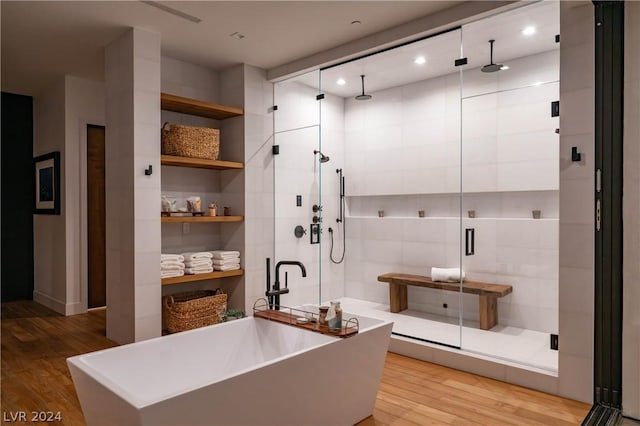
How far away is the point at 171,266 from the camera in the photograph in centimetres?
395

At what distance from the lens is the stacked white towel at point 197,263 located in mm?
4129

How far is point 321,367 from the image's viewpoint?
6.90 feet

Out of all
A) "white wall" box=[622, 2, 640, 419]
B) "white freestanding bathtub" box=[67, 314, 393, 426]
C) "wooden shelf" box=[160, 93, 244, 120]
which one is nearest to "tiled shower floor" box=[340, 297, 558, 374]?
"white wall" box=[622, 2, 640, 419]

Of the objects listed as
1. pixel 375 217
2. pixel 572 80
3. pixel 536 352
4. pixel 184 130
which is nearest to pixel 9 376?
pixel 184 130

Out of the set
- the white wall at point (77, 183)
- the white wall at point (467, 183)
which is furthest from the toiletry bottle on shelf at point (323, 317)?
the white wall at point (77, 183)

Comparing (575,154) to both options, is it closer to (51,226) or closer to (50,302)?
(51,226)

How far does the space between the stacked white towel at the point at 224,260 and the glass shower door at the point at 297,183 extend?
1.57 feet

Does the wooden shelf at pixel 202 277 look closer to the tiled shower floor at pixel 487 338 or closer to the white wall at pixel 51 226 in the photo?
the tiled shower floor at pixel 487 338

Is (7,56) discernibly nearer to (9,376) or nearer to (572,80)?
(9,376)

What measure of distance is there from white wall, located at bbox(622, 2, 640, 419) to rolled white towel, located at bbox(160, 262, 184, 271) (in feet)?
11.3

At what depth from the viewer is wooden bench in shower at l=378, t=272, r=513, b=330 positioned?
→ 342cm

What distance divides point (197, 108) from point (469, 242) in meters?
2.87

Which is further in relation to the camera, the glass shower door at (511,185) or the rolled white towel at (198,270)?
the rolled white towel at (198,270)

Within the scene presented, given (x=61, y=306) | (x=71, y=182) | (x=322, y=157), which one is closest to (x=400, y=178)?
(x=322, y=157)
